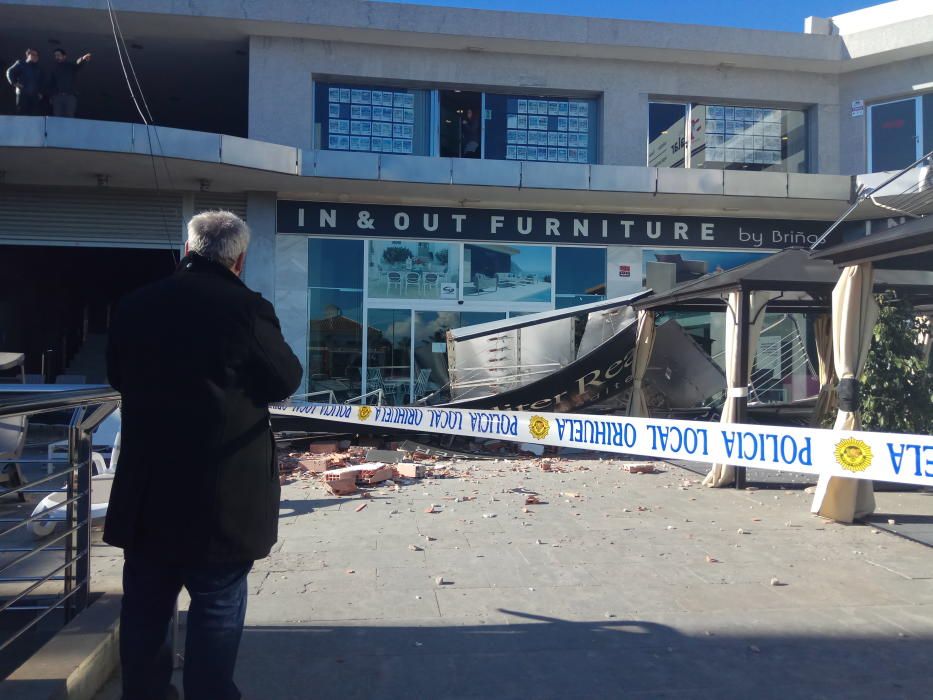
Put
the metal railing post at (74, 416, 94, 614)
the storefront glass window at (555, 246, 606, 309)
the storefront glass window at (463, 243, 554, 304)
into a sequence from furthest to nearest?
the storefront glass window at (555, 246, 606, 309) < the storefront glass window at (463, 243, 554, 304) < the metal railing post at (74, 416, 94, 614)

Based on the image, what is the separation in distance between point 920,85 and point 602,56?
675cm

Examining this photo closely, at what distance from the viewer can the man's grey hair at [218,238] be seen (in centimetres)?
253

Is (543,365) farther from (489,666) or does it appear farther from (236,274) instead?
(236,274)

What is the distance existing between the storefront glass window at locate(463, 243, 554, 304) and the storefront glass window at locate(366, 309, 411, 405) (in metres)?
1.49

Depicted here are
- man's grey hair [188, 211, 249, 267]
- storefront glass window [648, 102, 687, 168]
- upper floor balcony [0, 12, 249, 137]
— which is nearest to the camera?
man's grey hair [188, 211, 249, 267]

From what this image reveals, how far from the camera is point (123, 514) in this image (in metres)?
2.35

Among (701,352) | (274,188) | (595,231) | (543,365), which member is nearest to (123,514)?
(543,365)

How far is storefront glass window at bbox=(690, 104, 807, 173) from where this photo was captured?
15.9 m

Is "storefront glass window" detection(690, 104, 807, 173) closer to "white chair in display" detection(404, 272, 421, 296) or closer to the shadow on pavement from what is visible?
"white chair in display" detection(404, 272, 421, 296)

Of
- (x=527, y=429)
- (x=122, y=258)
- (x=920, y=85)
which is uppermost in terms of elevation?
(x=920, y=85)

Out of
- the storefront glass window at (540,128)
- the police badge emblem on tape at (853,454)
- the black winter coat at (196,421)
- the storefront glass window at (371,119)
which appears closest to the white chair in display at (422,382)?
the storefront glass window at (371,119)

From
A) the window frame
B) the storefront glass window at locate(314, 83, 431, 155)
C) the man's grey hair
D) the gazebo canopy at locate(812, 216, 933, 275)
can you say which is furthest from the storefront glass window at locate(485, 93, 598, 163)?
the man's grey hair

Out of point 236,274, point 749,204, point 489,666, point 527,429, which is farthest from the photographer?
point 749,204

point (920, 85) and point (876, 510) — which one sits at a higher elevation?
point (920, 85)
